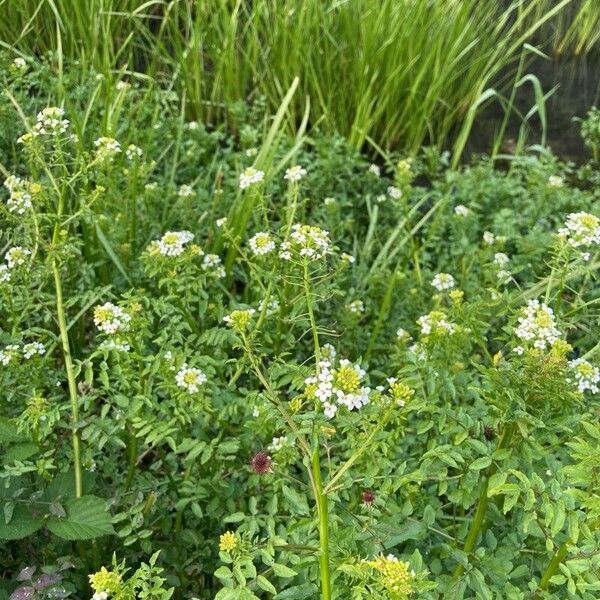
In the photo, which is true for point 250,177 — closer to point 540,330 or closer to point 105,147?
point 105,147

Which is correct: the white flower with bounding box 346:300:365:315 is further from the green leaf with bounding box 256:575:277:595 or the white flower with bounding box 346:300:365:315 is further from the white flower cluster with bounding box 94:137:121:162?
the green leaf with bounding box 256:575:277:595

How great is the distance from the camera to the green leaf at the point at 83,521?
1.25 m

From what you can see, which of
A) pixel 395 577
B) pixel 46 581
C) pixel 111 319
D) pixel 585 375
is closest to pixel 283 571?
pixel 395 577

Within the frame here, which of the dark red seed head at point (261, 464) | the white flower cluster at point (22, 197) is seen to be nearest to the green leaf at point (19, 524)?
the dark red seed head at point (261, 464)

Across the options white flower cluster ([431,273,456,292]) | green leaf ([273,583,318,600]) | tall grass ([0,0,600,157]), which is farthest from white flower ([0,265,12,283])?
tall grass ([0,0,600,157])

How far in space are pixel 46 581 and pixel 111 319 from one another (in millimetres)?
436

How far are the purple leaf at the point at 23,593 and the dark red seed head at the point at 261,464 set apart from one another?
41cm

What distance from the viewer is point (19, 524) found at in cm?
125

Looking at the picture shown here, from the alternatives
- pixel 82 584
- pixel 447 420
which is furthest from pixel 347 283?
pixel 82 584

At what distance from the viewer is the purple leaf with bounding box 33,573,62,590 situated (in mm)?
1190

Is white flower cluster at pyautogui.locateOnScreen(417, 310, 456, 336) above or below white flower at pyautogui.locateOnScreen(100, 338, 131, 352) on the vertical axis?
below

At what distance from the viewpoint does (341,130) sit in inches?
121

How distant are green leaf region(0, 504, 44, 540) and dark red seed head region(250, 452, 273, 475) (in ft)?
1.22

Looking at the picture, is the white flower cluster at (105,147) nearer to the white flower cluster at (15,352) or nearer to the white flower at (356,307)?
the white flower cluster at (15,352)
